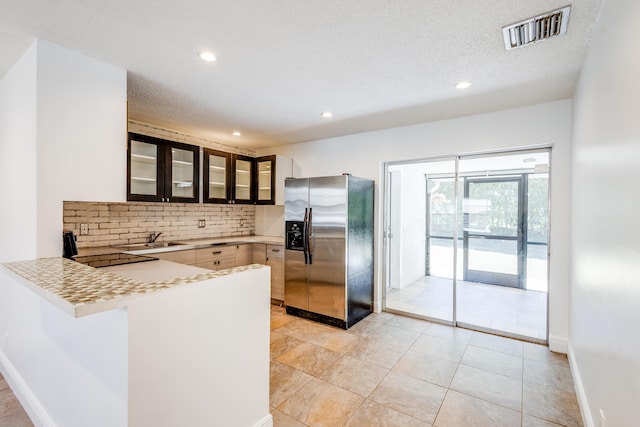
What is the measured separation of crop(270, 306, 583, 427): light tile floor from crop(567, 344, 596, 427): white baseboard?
56 mm

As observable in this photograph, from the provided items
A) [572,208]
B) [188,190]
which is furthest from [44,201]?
[572,208]

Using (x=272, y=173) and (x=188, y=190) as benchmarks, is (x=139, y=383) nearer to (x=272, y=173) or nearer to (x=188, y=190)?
(x=188, y=190)

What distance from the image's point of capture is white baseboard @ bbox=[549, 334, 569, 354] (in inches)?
120

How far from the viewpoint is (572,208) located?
9.43 ft

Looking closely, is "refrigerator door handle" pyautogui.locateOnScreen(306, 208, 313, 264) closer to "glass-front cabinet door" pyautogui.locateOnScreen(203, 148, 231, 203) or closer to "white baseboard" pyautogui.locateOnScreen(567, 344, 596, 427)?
"glass-front cabinet door" pyautogui.locateOnScreen(203, 148, 231, 203)

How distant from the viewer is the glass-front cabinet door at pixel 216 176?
14.0ft

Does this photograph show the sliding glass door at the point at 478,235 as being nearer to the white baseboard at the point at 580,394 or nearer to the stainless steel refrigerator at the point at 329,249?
the stainless steel refrigerator at the point at 329,249

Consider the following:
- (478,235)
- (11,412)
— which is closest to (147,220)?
(11,412)

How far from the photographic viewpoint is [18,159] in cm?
235

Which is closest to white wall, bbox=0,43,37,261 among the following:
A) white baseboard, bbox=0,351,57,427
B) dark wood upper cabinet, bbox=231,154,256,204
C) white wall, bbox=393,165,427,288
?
white baseboard, bbox=0,351,57,427

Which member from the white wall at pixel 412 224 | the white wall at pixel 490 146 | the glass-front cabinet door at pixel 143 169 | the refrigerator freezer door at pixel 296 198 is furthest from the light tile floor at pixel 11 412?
the white wall at pixel 412 224

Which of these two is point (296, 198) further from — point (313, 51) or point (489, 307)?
point (489, 307)

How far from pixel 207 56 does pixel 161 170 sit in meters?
1.98

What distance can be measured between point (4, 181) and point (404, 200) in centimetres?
453
